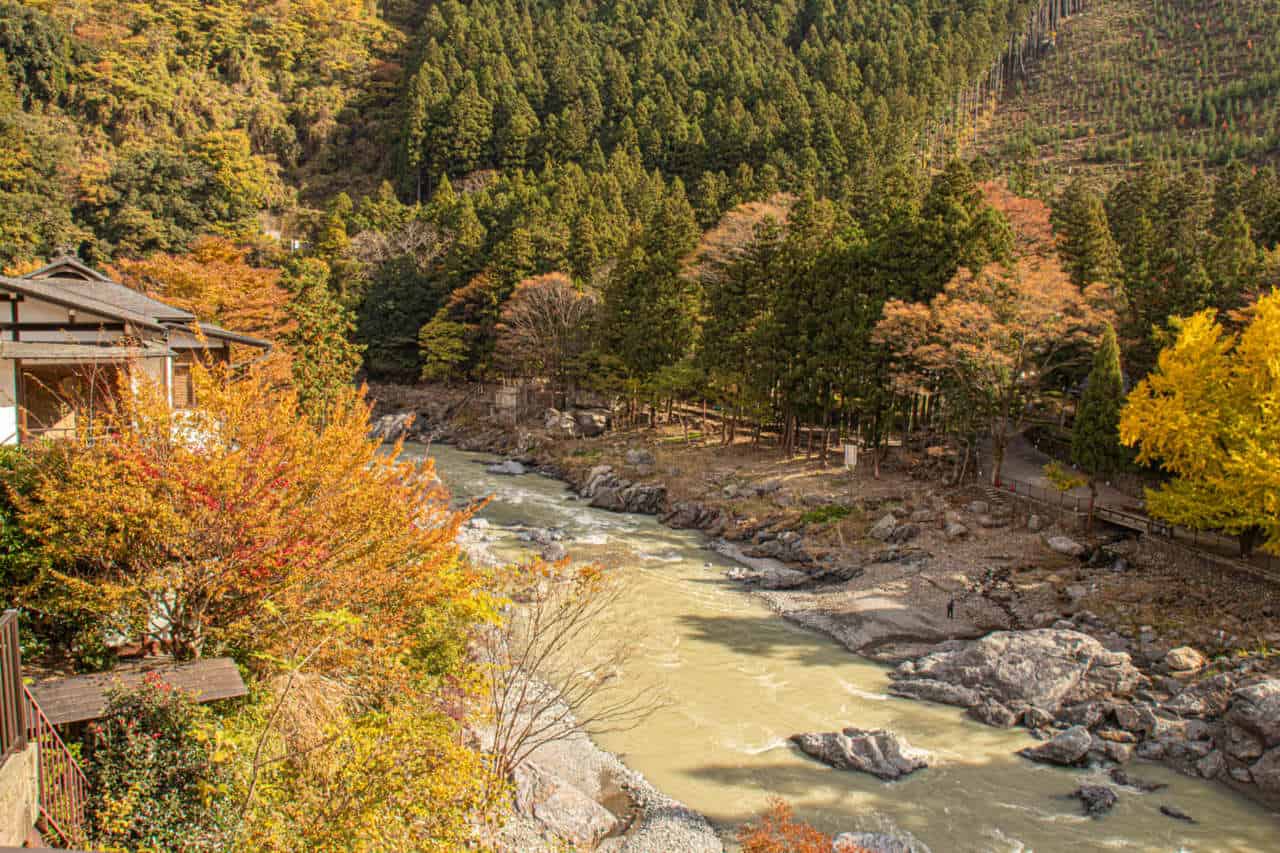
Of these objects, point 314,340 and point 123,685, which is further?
point 314,340

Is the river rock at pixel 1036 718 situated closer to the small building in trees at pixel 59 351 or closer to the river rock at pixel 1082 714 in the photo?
the river rock at pixel 1082 714

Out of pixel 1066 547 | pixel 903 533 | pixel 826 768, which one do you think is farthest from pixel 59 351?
pixel 1066 547

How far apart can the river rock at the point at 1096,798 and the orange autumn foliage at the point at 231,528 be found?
10284 mm

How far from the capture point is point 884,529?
25484 millimetres

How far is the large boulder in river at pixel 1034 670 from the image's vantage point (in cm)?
1602

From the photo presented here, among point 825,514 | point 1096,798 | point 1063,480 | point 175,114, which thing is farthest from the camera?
point 175,114

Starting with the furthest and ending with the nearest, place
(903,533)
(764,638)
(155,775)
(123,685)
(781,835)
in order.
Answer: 1. (903,533)
2. (764,638)
3. (781,835)
4. (123,685)
5. (155,775)

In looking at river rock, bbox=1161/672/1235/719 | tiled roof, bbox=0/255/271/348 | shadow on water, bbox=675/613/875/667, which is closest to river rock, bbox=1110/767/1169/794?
river rock, bbox=1161/672/1235/719

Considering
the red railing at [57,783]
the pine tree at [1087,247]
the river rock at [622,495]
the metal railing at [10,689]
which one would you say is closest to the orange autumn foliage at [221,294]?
the river rock at [622,495]

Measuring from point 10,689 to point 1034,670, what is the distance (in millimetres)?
16155

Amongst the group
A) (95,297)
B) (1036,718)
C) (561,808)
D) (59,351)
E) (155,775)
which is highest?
(95,297)

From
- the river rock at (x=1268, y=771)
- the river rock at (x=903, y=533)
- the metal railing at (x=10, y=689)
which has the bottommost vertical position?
the river rock at (x=1268, y=771)

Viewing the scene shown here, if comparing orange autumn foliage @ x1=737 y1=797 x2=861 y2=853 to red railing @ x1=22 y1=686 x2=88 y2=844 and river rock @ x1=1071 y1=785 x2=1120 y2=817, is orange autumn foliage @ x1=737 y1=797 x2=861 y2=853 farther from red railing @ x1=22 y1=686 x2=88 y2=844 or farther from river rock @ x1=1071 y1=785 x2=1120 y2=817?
red railing @ x1=22 y1=686 x2=88 y2=844

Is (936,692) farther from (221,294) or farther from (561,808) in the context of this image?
(221,294)
